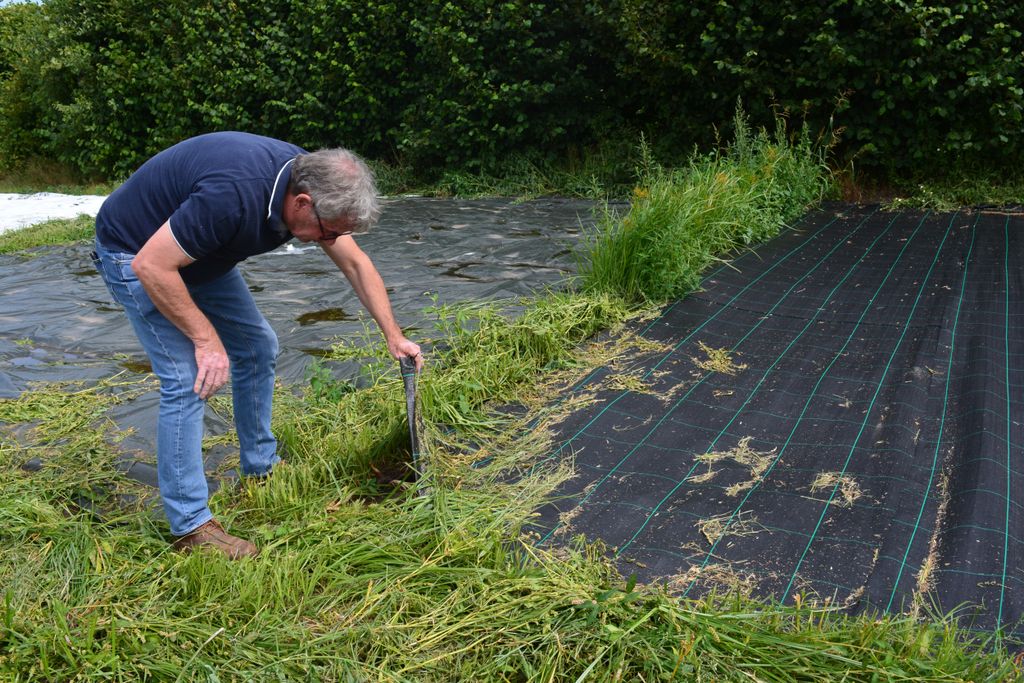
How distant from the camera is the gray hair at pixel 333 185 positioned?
1.88 m

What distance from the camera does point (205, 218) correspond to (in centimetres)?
183

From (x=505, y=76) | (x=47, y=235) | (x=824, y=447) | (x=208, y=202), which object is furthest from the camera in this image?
(x=505, y=76)

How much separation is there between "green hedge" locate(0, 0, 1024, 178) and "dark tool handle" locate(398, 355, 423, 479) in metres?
4.82

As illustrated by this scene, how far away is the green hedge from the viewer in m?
5.79

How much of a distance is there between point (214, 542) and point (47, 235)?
5194 mm

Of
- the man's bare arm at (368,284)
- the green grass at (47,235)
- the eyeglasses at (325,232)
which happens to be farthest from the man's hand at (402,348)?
the green grass at (47,235)

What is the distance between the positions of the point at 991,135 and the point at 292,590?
236 inches

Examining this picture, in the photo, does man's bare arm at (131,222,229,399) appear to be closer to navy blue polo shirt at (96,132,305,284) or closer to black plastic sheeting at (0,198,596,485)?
navy blue polo shirt at (96,132,305,284)

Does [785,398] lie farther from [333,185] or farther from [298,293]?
[298,293]

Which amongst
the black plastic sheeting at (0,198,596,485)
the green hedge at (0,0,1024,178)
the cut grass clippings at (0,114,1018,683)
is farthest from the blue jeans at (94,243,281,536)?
the green hedge at (0,0,1024,178)

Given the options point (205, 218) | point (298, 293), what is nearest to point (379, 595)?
point (205, 218)

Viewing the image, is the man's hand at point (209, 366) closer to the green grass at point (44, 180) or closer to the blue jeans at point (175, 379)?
the blue jeans at point (175, 379)

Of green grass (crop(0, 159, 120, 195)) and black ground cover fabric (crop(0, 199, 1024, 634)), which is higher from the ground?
black ground cover fabric (crop(0, 199, 1024, 634))

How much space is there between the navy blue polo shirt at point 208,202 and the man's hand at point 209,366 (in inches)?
8.4
